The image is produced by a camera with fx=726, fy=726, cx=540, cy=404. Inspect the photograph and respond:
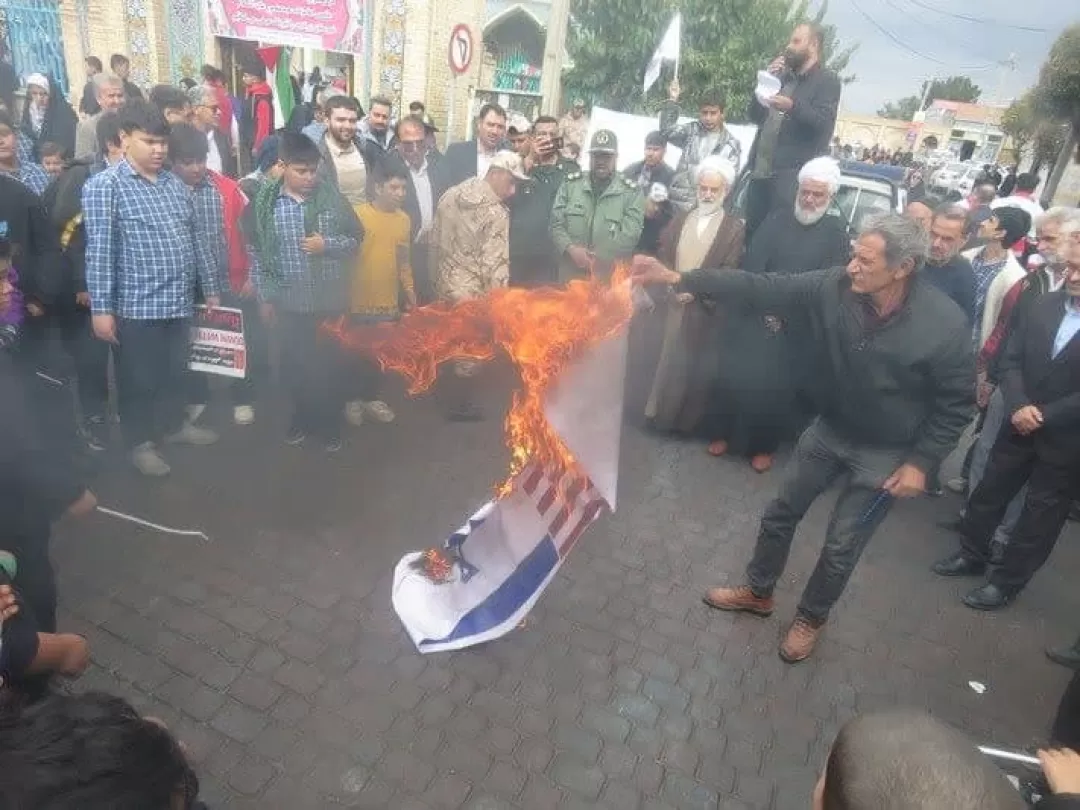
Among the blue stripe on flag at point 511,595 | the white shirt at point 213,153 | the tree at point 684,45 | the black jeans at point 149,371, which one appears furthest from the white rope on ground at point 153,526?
the tree at point 684,45

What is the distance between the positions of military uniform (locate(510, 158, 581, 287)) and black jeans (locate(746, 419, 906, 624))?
376 cm

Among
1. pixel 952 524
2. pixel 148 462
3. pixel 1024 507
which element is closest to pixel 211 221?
pixel 148 462

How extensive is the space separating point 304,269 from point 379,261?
666 mm

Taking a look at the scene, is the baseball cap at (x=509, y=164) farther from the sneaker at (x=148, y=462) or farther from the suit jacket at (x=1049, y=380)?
the suit jacket at (x=1049, y=380)

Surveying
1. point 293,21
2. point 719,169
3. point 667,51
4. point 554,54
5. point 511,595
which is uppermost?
point 667,51

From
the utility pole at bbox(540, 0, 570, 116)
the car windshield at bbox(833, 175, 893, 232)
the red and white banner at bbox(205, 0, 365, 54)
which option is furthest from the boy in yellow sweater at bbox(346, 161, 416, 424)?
the utility pole at bbox(540, 0, 570, 116)

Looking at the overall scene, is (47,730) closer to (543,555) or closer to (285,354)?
(543,555)

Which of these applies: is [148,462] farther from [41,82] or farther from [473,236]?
[41,82]

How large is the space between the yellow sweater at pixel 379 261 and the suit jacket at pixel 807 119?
3596 mm

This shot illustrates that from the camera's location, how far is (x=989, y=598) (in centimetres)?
477

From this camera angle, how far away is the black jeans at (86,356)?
4.97 metres

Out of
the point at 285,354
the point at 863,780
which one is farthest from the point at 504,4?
the point at 863,780

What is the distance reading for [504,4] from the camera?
24.5 meters

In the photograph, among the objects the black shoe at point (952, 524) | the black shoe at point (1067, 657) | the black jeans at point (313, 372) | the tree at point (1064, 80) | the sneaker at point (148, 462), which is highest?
the tree at point (1064, 80)
